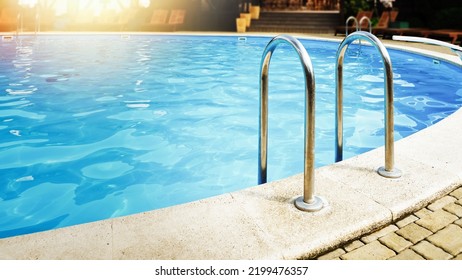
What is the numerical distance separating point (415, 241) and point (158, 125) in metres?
3.92

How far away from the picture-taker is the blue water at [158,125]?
3426 mm

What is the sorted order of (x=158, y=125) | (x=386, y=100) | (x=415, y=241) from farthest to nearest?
(x=158, y=125), (x=386, y=100), (x=415, y=241)

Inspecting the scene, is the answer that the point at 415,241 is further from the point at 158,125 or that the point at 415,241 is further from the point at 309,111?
the point at 158,125

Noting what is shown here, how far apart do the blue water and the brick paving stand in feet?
6.04

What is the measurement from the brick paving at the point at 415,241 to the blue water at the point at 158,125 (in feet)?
6.04

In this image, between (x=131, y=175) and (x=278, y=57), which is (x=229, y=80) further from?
(x=131, y=175)

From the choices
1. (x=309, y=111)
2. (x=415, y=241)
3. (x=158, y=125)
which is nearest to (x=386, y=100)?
(x=309, y=111)

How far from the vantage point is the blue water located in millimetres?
3426

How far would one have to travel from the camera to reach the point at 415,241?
1.85 meters

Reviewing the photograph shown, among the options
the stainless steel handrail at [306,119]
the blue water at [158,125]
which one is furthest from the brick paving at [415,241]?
the blue water at [158,125]

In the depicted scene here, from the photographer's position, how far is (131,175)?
12.2 feet

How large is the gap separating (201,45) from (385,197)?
13.7 m

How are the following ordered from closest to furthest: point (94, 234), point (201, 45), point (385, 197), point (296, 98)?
1. point (94, 234)
2. point (385, 197)
3. point (296, 98)
4. point (201, 45)
